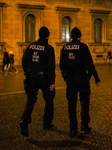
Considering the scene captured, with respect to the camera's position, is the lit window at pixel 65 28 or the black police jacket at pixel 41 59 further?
the lit window at pixel 65 28

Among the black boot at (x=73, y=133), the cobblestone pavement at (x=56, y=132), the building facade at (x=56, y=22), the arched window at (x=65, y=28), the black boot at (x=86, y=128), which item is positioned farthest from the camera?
the arched window at (x=65, y=28)

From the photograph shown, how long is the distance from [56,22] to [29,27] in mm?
2639

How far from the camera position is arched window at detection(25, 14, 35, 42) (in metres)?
24.5

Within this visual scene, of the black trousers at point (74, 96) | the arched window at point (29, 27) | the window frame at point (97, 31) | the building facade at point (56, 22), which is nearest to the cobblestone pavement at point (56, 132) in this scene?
the black trousers at point (74, 96)

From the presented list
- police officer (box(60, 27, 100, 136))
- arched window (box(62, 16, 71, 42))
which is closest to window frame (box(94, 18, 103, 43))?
arched window (box(62, 16, 71, 42))

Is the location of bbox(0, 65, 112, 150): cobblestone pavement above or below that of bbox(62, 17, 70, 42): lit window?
below

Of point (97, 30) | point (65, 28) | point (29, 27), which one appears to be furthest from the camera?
point (97, 30)

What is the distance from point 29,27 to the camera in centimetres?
2470

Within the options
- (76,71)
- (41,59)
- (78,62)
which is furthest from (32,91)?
(78,62)

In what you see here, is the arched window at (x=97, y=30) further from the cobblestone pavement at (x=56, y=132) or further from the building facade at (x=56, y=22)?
the cobblestone pavement at (x=56, y=132)

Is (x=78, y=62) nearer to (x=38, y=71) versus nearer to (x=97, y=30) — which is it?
(x=38, y=71)

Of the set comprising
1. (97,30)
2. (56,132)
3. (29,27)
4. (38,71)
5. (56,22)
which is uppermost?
(56,22)

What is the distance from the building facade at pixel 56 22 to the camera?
23.8 metres

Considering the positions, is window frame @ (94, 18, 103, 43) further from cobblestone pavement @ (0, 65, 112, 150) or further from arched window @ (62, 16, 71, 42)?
cobblestone pavement @ (0, 65, 112, 150)
